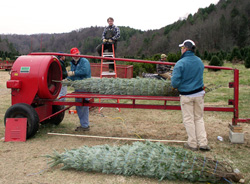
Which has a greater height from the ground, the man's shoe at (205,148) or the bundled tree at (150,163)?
the bundled tree at (150,163)

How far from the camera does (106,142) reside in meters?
4.71

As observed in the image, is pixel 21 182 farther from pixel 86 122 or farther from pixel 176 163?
pixel 86 122

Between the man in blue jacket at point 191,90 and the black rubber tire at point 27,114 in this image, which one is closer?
the man in blue jacket at point 191,90

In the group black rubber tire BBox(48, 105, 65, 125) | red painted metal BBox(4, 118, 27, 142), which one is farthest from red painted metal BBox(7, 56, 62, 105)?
black rubber tire BBox(48, 105, 65, 125)

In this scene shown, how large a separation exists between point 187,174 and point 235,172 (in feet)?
2.10

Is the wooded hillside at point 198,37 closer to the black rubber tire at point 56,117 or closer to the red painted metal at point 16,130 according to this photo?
the black rubber tire at point 56,117

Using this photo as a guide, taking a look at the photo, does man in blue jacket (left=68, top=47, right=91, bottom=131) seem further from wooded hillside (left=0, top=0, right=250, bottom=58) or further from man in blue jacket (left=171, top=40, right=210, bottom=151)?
wooded hillside (left=0, top=0, right=250, bottom=58)

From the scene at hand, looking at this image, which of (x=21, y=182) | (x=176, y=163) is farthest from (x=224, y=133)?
(x=21, y=182)

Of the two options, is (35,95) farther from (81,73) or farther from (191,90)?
(191,90)

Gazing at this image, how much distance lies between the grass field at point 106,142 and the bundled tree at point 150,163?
0.35 feet

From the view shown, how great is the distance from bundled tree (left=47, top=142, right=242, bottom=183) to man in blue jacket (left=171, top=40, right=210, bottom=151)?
880 millimetres

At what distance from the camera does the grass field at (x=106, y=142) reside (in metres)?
3.26

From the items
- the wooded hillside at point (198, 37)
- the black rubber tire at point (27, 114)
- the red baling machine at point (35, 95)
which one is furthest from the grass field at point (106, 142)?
the wooded hillside at point (198, 37)

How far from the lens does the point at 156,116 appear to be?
7.02 metres
